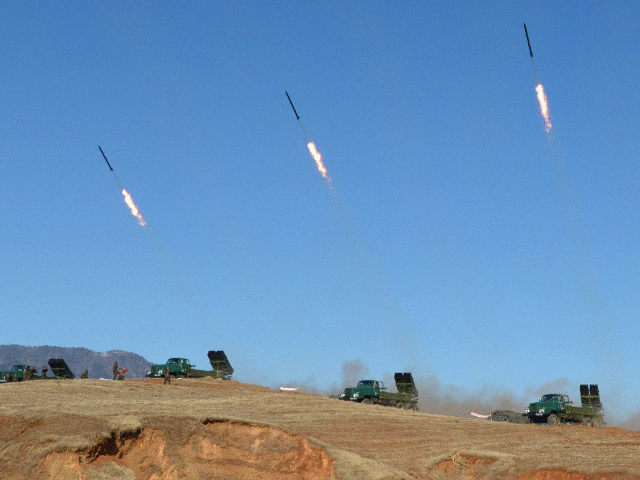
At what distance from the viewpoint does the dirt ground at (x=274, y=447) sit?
1013 inches

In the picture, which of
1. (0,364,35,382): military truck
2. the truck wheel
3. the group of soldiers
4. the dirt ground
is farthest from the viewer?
(0,364,35,382): military truck

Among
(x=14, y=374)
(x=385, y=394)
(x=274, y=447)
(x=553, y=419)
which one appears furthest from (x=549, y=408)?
(x=14, y=374)

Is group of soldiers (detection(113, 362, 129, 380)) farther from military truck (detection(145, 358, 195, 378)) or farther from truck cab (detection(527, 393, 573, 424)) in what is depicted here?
truck cab (detection(527, 393, 573, 424))

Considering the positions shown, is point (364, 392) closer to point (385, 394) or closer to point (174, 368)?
point (385, 394)

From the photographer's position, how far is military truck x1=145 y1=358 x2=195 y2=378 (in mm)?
59344

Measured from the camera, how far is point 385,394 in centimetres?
5312

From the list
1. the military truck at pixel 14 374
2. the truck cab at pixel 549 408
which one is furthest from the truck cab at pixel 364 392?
the military truck at pixel 14 374

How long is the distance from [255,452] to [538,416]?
27327 millimetres

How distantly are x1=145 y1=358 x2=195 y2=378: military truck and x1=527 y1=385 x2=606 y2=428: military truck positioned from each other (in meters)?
26.1

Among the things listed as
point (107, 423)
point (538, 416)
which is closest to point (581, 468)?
point (107, 423)

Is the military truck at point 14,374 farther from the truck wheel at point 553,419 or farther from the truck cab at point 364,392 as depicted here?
the truck wheel at point 553,419

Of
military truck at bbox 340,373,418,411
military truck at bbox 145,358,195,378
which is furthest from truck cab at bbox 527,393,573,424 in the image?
military truck at bbox 145,358,195,378

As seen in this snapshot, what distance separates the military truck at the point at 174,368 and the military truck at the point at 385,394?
13.8m

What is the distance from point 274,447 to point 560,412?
1090 inches
